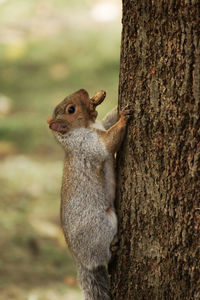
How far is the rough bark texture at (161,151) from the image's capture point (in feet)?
7.14

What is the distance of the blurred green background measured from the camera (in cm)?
434

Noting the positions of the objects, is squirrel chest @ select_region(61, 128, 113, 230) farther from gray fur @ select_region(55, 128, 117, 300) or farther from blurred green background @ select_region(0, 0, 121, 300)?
blurred green background @ select_region(0, 0, 121, 300)

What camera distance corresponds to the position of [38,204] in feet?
17.7

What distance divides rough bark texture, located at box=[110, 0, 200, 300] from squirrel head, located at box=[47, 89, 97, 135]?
1.53 ft

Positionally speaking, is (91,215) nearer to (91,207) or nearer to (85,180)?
(91,207)

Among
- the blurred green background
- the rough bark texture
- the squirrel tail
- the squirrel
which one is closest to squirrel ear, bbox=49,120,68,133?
the squirrel

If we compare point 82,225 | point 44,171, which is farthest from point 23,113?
point 82,225

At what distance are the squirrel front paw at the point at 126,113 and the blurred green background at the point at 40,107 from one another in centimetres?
193

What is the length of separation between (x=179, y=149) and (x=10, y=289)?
2232 mm

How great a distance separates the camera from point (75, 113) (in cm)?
300

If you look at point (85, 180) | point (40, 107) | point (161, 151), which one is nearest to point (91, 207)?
point (85, 180)

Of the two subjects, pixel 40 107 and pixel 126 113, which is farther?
pixel 40 107

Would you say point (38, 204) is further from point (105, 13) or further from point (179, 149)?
point (105, 13)

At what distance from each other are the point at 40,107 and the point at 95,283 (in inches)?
217
